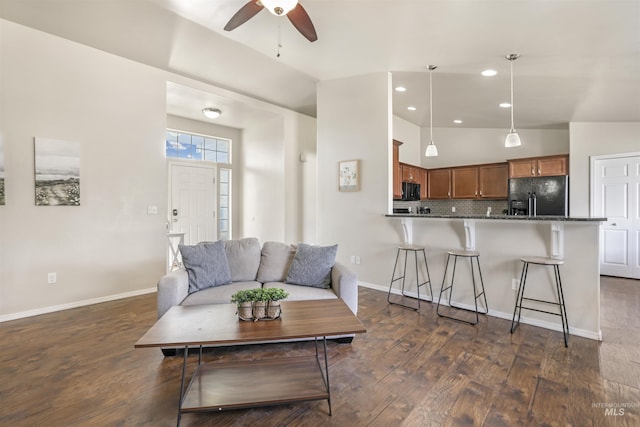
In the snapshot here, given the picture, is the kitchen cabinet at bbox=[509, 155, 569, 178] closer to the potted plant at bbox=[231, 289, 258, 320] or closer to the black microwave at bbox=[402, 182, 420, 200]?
the black microwave at bbox=[402, 182, 420, 200]

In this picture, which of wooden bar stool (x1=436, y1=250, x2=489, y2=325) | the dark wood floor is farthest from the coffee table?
wooden bar stool (x1=436, y1=250, x2=489, y2=325)

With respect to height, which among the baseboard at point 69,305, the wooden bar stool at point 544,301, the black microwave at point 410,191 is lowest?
the baseboard at point 69,305

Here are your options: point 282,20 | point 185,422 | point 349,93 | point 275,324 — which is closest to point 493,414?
point 275,324

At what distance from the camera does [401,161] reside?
6.27 meters

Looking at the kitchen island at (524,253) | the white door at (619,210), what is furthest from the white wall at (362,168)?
the white door at (619,210)

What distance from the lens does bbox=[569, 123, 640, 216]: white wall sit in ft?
16.7

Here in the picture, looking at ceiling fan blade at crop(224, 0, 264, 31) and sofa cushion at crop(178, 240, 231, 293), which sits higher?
ceiling fan blade at crop(224, 0, 264, 31)

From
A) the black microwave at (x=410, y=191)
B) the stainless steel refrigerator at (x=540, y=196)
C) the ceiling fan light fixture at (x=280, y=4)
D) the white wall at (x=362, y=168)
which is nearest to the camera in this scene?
the ceiling fan light fixture at (x=280, y=4)

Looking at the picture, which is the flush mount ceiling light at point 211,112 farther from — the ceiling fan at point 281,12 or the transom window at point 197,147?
the ceiling fan at point 281,12

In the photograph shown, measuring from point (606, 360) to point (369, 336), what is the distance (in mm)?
1858

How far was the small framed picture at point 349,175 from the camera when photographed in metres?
4.59

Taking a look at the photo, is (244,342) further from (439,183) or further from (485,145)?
(485,145)

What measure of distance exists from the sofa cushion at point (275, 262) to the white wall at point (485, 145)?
4992 mm

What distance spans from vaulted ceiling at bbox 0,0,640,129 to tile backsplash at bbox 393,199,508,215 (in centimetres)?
201
